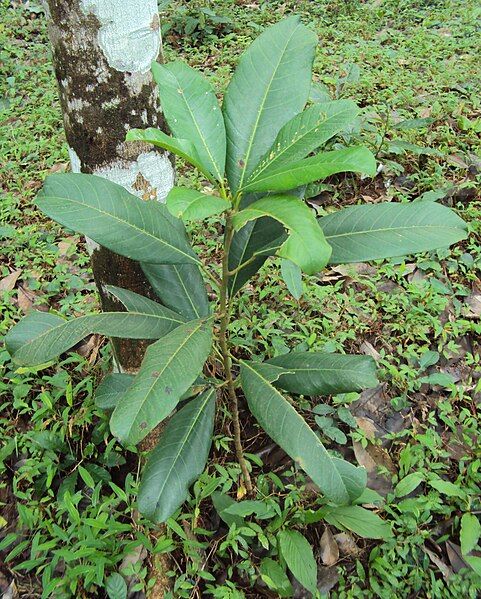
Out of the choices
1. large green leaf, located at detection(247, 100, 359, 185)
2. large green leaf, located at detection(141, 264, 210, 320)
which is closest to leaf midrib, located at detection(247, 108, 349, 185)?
large green leaf, located at detection(247, 100, 359, 185)

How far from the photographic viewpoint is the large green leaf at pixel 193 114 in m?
1.33

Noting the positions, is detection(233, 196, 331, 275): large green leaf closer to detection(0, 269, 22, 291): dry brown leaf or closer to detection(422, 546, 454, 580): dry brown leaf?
detection(422, 546, 454, 580): dry brown leaf

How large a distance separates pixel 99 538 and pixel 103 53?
1.52 m

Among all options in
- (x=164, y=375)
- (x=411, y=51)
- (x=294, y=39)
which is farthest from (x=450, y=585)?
(x=411, y=51)

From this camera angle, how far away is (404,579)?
70.8 inches

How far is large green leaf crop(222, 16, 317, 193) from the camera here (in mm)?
1354

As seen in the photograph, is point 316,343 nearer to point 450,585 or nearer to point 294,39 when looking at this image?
point 450,585

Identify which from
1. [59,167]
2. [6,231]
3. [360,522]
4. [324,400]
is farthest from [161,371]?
[59,167]

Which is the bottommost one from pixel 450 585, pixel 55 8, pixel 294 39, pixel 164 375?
pixel 450 585

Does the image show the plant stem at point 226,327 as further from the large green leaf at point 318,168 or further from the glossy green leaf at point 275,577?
the glossy green leaf at point 275,577

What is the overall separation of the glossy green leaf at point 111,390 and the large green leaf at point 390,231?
86cm

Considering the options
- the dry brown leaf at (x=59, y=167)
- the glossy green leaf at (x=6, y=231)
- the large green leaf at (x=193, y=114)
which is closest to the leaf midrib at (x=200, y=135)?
the large green leaf at (x=193, y=114)

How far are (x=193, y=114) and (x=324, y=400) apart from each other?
51.1 inches

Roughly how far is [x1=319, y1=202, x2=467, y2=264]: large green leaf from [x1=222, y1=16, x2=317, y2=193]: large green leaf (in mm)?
282
